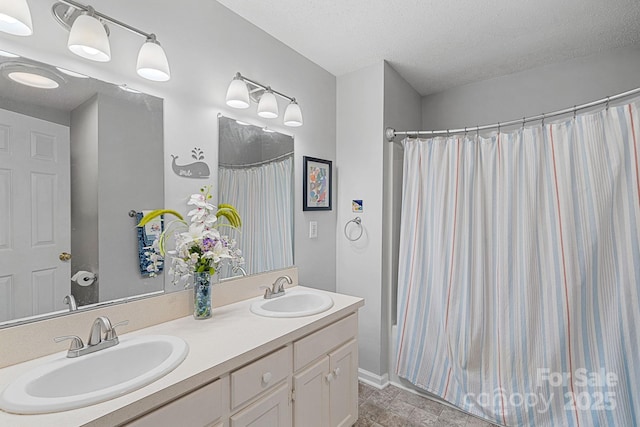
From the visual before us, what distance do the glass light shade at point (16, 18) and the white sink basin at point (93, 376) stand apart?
112 centimetres

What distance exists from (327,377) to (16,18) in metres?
1.88

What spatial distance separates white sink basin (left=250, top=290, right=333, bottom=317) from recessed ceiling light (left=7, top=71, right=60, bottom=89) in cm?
127

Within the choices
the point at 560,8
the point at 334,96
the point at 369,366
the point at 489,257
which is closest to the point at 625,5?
the point at 560,8

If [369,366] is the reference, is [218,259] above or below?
above

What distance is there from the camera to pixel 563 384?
1.79m

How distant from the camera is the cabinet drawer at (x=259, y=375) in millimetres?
1112

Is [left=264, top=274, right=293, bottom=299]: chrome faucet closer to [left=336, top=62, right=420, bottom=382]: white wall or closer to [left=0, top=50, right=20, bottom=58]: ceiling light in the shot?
[left=336, top=62, right=420, bottom=382]: white wall

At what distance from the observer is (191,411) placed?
968 mm

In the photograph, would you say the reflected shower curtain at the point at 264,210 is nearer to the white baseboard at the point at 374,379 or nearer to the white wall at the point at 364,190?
the white wall at the point at 364,190

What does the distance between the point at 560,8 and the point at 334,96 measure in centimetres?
152

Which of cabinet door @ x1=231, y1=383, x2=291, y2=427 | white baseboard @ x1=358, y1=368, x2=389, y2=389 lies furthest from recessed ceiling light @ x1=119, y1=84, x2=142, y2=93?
white baseboard @ x1=358, y1=368, x2=389, y2=389

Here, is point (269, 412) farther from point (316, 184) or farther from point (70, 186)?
point (316, 184)

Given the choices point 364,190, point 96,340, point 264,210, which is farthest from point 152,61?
point 364,190

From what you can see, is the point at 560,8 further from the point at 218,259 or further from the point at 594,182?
the point at 218,259
